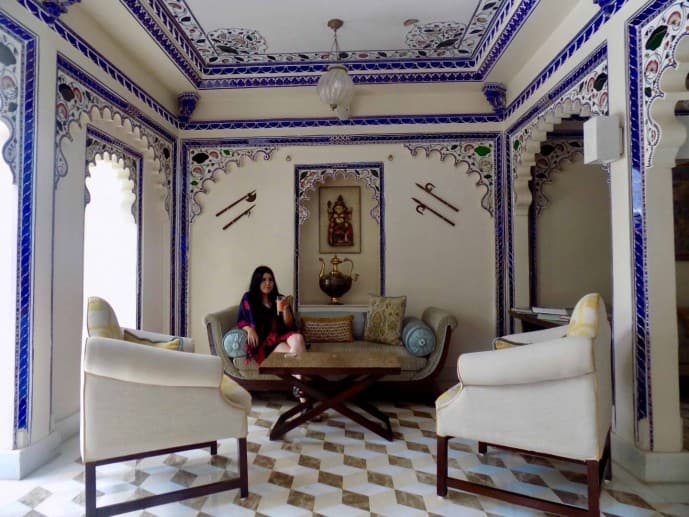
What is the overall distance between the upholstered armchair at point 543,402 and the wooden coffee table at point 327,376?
2.30 feet

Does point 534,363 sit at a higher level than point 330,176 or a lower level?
lower

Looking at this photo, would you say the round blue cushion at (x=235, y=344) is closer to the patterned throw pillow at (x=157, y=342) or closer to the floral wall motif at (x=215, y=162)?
the patterned throw pillow at (x=157, y=342)

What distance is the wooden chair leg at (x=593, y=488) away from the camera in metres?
2.00

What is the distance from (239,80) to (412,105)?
1.98 metres

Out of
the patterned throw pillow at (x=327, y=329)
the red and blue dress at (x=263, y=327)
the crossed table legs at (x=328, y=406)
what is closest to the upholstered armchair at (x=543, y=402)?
the crossed table legs at (x=328, y=406)

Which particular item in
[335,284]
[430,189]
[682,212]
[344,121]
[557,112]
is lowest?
[335,284]

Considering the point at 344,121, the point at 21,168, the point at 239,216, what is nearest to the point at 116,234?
the point at 239,216

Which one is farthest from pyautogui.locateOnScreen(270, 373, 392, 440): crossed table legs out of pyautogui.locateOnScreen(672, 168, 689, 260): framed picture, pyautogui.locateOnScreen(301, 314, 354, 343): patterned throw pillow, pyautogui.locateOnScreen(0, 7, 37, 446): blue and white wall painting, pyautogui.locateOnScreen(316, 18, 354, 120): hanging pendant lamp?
pyautogui.locateOnScreen(672, 168, 689, 260): framed picture

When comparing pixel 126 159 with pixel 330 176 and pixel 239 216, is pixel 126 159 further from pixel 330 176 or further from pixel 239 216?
pixel 330 176

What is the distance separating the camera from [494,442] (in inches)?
88.1

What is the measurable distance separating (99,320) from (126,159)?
2.12 m

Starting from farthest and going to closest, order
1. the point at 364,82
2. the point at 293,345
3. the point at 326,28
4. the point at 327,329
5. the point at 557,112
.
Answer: the point at 364,82 → the point at 327,329 → the point at 293,345 → the point at 326,28 → the point at 557,112

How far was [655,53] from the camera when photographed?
240cm

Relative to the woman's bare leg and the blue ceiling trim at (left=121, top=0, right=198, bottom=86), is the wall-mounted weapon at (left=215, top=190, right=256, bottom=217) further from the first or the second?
the woman's bare leg
